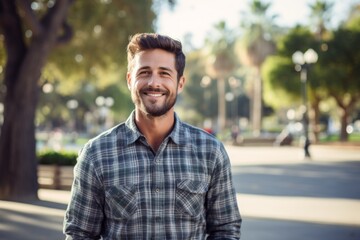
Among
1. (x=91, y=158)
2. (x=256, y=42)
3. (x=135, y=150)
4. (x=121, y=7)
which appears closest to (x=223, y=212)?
(x=135, y=150)

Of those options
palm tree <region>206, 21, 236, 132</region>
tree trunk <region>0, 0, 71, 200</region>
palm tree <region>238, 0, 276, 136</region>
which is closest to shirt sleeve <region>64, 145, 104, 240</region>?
tree trunk <region>0, 0, 71, 200</region>

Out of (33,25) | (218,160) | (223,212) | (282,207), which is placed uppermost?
(33,25)

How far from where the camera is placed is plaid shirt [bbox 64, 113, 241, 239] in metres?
2.39

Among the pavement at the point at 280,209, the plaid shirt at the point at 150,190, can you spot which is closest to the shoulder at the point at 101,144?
the plaid shirt at the point at 150,190

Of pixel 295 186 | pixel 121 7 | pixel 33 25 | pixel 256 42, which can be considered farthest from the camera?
pixel 256 42

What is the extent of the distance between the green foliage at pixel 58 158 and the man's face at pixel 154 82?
46.7 ft

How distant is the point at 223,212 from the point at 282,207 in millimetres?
8956

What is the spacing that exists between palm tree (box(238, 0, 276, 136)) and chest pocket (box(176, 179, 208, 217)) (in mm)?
49222

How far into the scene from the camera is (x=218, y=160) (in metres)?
2.49

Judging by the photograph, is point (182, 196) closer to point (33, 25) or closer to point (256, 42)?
point (33, 25)

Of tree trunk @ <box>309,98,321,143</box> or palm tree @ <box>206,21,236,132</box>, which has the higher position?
palm tree @ <box>206,21,236,132</box>

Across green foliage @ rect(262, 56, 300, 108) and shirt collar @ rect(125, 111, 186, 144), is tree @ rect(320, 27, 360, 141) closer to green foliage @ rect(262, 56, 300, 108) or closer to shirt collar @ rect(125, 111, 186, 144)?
green foliage @ rect(262, 56, 300, 108)

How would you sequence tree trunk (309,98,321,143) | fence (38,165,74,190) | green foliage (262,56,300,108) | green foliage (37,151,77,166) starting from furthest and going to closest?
green foliage (262,56,300,108) → tree trunk (309,98,321,143) → green foliage (37,151,77,166) → fence (38,165,74,190)

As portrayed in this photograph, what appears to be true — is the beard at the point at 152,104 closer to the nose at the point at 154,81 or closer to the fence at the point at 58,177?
the nose at the point at 154,81
